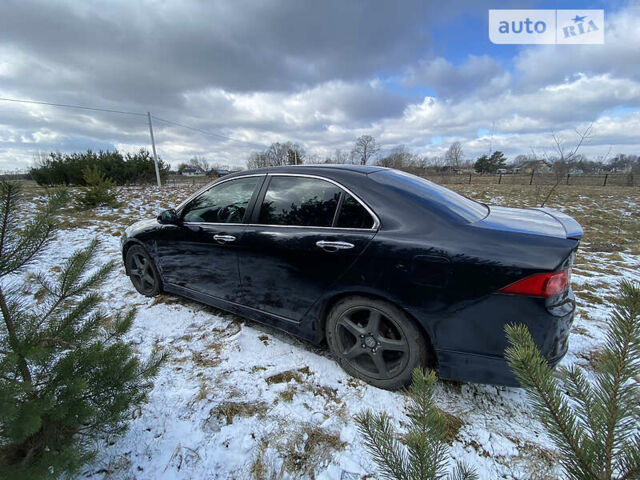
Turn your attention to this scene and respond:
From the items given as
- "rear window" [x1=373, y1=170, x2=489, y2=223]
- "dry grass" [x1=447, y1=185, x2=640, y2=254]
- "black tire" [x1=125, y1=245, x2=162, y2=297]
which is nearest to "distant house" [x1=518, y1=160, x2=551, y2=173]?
"dry grass" [x1=447, y1=185, x2=640, y2=254]

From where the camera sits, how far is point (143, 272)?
11.5 ft

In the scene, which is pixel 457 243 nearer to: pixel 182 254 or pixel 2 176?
pixel 2 176

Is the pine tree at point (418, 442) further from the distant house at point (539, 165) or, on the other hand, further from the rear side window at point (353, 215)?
the distant house at point (539, 165)

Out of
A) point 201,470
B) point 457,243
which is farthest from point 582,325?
point 201,470

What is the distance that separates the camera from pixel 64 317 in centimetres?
136

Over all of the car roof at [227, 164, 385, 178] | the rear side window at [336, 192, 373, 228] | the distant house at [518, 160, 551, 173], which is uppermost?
the distant house at [518, 160, 551, 173]

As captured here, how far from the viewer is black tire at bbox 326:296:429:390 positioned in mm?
1903

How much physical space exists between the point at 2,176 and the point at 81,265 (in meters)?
0.50

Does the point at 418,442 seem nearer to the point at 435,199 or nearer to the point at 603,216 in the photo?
the point at 435,199

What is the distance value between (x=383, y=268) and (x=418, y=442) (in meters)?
1.15

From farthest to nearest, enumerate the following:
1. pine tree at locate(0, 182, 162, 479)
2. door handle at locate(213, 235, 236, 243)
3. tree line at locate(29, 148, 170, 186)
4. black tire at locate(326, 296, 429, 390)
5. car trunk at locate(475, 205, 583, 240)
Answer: tree line at locate(29, 148, 170, 186) < door handle at locate(213, 235, 236, 243) < black tire at locate(326, 296, 429, 390) < car trunk at locate(475, 205, 583, 240) < pine tree at locate(0, 182, 162, 479)

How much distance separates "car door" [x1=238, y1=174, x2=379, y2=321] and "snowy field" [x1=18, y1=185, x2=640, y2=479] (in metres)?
0.47

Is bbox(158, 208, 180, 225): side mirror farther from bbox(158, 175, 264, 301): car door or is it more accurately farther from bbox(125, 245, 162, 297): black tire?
bbox(125, 245, 162, 297): black tire

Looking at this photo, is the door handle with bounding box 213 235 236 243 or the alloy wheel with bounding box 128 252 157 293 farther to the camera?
the alloy wheel with bounding box 128 252 157 293
